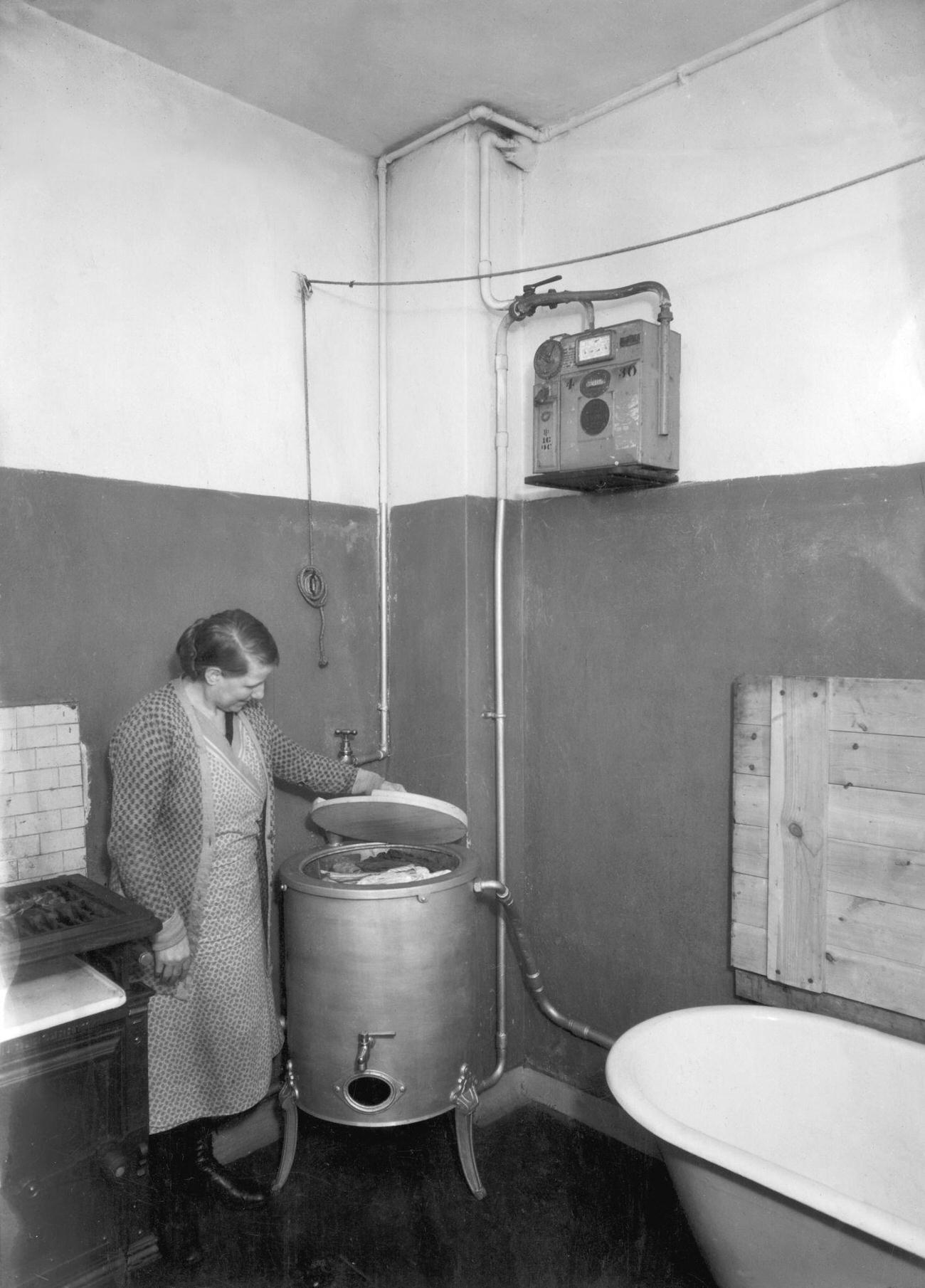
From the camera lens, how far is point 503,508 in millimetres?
3195

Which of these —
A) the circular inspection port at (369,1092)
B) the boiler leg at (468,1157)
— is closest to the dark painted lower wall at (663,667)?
the boiler leg at (468,1157)

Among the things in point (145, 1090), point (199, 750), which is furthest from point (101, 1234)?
point (199, 750)

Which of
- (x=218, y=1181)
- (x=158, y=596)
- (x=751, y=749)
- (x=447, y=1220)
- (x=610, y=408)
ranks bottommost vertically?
(x=447, y=1220)

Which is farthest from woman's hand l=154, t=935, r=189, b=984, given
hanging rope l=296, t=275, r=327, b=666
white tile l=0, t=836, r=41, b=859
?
hanging rope l=296, t=275, r=327, b=666

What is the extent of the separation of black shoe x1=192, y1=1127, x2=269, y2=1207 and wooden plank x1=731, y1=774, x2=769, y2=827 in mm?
1695

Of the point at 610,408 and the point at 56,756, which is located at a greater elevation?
the point at 610,408

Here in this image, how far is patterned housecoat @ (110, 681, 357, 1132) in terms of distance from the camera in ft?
7.91

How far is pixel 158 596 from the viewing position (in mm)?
2773

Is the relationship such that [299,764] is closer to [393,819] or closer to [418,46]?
[393,819]

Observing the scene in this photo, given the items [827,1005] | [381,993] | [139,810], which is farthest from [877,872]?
[139,810]

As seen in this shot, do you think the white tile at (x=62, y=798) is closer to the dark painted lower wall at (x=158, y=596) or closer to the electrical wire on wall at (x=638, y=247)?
the dark painted lower wall at (x=158, y=596)

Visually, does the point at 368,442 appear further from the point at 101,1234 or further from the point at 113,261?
the point at 101,1234

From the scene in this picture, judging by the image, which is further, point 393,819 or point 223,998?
point 393,819

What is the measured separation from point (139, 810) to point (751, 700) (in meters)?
1.65
